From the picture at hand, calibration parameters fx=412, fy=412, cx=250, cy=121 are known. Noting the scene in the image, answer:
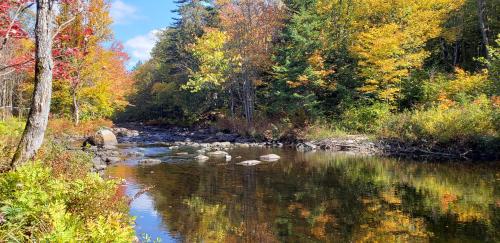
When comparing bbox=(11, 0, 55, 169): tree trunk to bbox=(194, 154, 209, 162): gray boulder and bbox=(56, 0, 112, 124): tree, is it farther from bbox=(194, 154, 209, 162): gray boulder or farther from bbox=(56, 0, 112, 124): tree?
bbox=(56, 0, 112, 124): tree

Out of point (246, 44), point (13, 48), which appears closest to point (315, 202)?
point (13, 48)

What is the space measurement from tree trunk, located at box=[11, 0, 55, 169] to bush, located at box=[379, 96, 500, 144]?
749 inches

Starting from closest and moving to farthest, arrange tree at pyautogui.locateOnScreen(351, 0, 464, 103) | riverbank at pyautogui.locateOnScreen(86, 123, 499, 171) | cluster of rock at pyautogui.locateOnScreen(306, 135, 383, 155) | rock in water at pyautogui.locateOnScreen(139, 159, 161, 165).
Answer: rock in water at pyautogui.locateOnScreen(139, 159, 161, 165) → riverbank at pyautogui.locateOnScreen(86, 123, 499, 171) → cluster of rock at pyautogui.locateOnScreen(306, 135, 383, 155) → tree at pyautogui.locateOnScreen(351, 0, 464, 103)

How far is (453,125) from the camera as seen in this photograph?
840 inches

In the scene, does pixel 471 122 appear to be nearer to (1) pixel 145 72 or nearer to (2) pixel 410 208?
(2) pixel 410 208

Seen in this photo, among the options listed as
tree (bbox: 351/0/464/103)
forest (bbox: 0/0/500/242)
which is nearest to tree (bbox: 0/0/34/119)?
forest (bbox: 0/0/500/242)

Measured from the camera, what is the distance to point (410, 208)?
35.7 ft

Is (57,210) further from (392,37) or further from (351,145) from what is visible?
(392,37)

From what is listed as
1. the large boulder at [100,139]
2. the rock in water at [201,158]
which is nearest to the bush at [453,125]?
the rock in water at [201,158]

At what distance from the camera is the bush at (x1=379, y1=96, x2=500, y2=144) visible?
20328mm

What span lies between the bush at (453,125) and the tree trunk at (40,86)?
62.4 ft

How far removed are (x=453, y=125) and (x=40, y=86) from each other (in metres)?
19.9

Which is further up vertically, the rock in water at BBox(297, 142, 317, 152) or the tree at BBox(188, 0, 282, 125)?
the tree at BBox(188, 0, 282, 125)

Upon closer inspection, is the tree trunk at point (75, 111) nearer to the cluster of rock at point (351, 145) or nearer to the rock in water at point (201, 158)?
the rock in water at point (201, 158)
